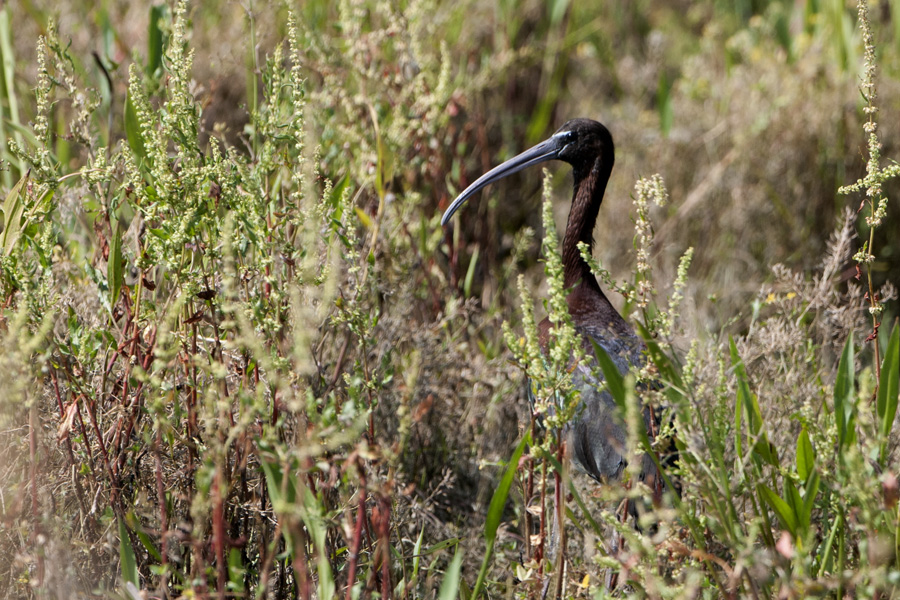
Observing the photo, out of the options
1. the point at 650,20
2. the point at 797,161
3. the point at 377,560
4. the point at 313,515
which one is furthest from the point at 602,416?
the point at 650,20

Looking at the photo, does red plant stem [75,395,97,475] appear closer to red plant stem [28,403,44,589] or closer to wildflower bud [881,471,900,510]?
red plant stem [28,403,44,589]

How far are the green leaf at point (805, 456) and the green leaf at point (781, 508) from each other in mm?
102

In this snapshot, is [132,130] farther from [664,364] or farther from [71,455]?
[664,364]

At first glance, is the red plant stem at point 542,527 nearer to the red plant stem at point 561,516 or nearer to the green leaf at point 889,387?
the red plant stem at point 561,516

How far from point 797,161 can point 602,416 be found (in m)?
2.45

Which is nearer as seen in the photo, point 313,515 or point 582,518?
point 313,515

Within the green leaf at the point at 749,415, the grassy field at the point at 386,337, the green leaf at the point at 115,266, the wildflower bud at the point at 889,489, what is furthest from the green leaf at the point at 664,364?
the green leaf at the point at 115,266

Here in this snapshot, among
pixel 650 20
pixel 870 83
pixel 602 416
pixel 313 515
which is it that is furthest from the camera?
pixel 650 20

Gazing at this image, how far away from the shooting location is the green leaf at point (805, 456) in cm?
191

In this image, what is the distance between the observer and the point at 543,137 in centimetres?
508

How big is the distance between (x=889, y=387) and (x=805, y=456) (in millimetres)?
224

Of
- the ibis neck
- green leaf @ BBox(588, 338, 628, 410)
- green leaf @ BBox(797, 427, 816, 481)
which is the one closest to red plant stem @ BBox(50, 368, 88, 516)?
green leaf @ BBox(588, 338, 628, 410)

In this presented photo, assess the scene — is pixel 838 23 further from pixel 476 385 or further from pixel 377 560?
pixel 377 560

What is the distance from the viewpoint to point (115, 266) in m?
2.17
